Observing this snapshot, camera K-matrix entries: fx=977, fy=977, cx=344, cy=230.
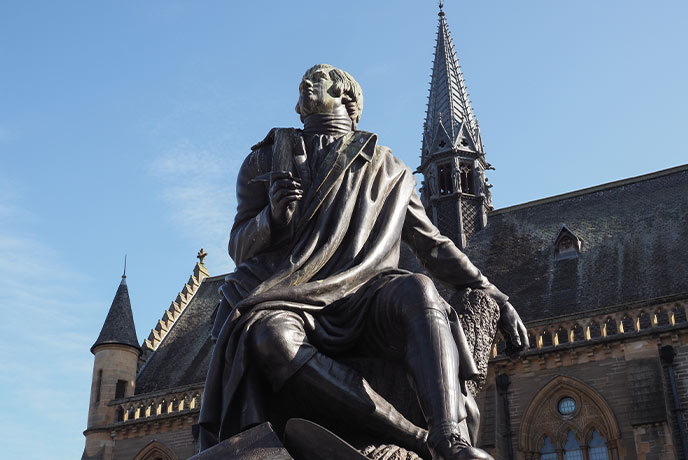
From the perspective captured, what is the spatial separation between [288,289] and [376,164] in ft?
2.47

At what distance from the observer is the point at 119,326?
108 ft

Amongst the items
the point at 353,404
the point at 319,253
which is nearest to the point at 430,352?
the point at 353,404

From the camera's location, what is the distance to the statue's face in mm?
4238

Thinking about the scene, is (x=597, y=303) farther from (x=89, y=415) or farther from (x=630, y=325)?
(x=89, y=415)

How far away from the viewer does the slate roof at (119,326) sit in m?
32.4

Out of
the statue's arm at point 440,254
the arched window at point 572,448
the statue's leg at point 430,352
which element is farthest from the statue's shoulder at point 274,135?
the arched window at point 572,448

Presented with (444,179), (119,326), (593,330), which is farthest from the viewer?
(444,179)

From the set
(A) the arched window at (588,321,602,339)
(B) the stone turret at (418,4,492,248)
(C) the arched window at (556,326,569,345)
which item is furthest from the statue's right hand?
(B) the stone turret at (418,4,492,248)

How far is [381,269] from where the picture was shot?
380 centimetres

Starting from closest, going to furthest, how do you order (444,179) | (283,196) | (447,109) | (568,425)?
(283,196) → (568,425) → (444,179) → (447,109)

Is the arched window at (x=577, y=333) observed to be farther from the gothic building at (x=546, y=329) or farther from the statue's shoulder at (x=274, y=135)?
the statue's shoulder at (x=274, y=135)

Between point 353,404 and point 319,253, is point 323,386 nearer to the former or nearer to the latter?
point 353,404

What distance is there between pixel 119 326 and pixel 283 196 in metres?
30.1

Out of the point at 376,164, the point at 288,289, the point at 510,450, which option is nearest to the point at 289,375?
the point at 288,289
